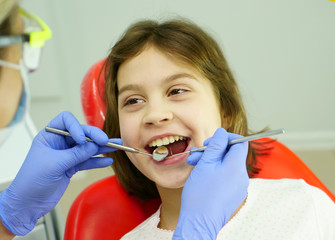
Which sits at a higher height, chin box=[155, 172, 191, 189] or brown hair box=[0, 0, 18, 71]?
brown hair box=[0, 0, 18, 71]

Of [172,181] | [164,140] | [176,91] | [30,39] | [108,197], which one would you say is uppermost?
[30,39]

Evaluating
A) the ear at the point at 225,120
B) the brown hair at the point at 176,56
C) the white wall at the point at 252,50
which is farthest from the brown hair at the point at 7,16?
the white wall at the point at 252,50

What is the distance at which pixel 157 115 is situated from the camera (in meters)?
0.93

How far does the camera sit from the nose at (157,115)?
0.93m

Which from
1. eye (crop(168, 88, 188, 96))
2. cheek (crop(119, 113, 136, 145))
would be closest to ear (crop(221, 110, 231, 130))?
eye (crop(168, 88, 188, 96))

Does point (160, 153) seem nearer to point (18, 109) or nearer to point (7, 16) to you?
point (18, 109)

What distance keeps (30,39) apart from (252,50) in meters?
1.74

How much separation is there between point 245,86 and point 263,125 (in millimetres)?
325

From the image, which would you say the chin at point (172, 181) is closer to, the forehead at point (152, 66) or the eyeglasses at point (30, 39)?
the forehead at point (152, 66)

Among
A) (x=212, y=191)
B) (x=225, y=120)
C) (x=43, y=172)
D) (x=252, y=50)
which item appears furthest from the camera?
(x=252, y=50)

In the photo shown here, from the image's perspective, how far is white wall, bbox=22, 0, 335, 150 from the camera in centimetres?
215

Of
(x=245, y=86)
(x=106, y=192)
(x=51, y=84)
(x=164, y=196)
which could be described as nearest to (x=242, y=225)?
(x=164, y=196)

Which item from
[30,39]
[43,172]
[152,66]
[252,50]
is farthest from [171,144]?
[252,50]

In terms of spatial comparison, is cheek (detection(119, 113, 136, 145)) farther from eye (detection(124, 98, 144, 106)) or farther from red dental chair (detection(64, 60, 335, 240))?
red dental chair (detection(64, 60, 335, 240))
